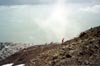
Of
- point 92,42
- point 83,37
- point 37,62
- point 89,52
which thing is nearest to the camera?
point 89,52

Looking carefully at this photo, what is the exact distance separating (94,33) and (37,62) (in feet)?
33.6

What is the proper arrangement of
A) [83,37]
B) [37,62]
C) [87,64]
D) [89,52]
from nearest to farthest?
[87,64] → [89,52] → [37,62] → [83,37]

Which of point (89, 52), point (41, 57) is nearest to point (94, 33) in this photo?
point (89, 52)

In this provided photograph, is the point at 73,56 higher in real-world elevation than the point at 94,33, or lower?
lower

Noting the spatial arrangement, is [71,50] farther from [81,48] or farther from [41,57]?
[41,57]

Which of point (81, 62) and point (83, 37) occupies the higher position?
point (83, 37)

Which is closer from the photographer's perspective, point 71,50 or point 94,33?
point 71,50

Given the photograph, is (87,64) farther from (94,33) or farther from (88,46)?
(94,33)

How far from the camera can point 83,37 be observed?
45.4 meters

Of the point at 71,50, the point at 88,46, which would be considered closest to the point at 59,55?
→ the point at 71,50

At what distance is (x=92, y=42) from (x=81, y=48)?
75.6 inches

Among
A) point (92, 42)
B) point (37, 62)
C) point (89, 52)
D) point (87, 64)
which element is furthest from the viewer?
point (37, 62)

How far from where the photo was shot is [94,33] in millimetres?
42969

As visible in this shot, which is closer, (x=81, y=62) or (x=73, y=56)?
(x=81, y=62)
